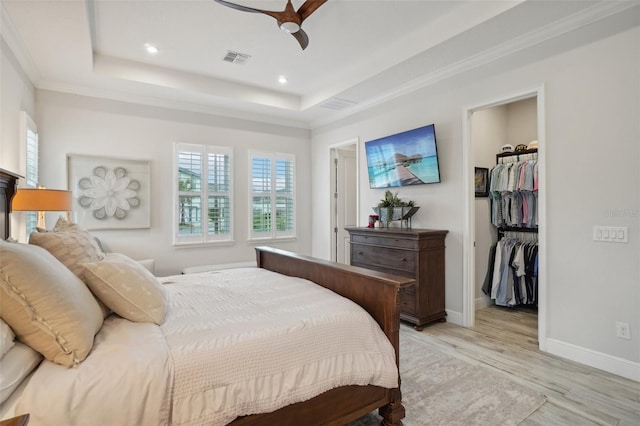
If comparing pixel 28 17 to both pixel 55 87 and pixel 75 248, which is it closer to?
pixel 55 87

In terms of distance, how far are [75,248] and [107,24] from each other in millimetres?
2443

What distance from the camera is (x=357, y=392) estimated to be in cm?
173

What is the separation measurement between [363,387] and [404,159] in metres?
2.95

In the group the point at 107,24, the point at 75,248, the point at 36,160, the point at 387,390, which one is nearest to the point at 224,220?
the point at 36,160

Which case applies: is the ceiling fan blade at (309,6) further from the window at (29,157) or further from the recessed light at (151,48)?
the window at (29,157)

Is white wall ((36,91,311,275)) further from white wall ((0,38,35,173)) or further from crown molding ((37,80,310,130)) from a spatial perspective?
white wall ((0,38,35,173))

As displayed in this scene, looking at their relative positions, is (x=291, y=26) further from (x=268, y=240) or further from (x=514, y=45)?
(x=268, y=240)

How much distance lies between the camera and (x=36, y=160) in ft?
11.8

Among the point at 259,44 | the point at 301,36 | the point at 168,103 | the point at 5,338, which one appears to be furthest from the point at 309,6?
the point at 168,103

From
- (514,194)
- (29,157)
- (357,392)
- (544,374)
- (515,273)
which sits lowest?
(544,374)

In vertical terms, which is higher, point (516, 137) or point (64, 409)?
point (516, 137)

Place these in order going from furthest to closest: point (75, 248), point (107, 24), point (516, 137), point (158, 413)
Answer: point (516, 137)
point (107, 24)
point (75, 248)
point (158, 413)

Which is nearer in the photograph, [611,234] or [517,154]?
[611,234]

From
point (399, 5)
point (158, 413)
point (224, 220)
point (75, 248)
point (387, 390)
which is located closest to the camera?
point (158, 413)
